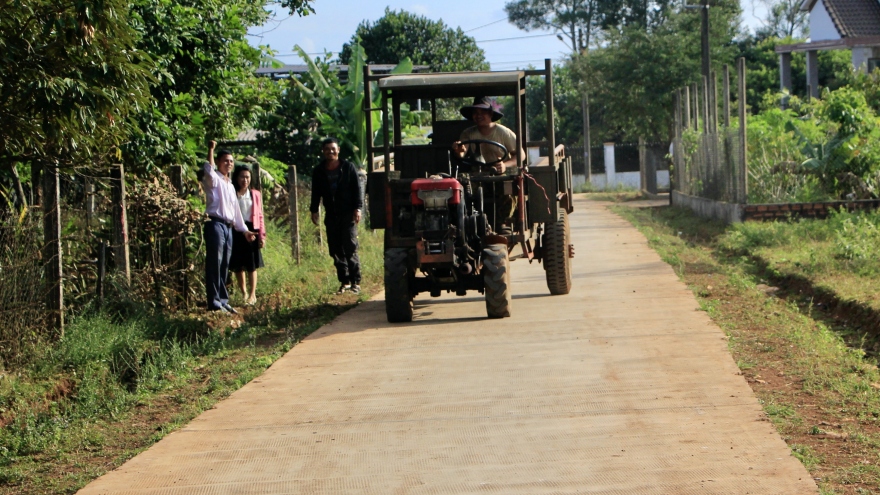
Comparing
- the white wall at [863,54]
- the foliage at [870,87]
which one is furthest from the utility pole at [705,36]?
the foliage at [870,87]

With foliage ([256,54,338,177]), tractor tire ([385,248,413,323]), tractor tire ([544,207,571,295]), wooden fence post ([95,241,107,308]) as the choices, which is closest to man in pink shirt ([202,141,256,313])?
wooden fence post ([95,241,107,308])

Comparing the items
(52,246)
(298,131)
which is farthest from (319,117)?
(52,246)

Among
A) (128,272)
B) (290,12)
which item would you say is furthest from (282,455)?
(290,12)

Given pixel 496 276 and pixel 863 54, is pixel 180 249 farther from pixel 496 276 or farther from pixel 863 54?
pixel 863 54

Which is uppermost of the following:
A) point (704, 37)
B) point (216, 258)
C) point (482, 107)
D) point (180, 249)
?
point (704, 37)

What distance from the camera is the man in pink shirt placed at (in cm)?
1091

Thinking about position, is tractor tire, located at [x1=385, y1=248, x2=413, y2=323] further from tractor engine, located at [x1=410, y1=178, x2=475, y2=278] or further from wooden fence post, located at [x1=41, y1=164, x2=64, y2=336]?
wooden fence post, located at [x1=41, y1=164, x2=64, y2=336]

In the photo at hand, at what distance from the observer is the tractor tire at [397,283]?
1023 cm

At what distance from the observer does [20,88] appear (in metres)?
7.69

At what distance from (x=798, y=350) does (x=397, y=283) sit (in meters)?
3.69

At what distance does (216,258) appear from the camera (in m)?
10.9

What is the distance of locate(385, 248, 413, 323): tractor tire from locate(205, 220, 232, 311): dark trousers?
180cm

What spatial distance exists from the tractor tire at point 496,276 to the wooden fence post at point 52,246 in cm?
370

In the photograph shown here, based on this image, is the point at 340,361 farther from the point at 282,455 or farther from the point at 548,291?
the point at 548,291
